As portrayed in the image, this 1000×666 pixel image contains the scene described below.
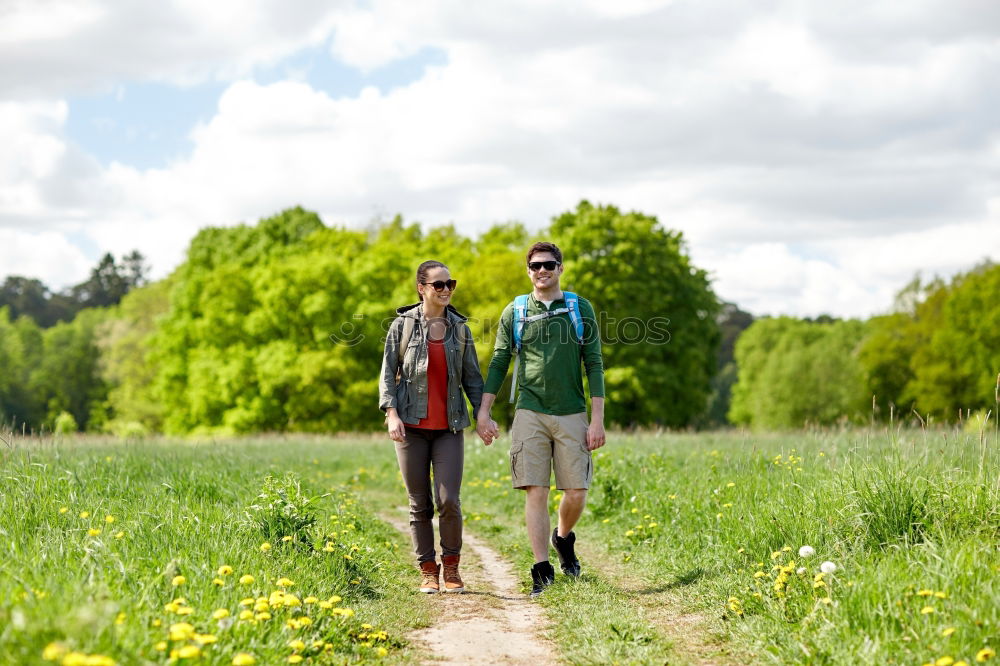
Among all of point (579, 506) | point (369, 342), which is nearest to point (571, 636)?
point (579, 506)

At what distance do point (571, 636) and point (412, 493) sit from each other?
6.48 ft

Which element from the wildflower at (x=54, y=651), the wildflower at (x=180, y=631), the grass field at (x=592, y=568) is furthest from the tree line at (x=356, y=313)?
the wildflower at (x=54, y=651)

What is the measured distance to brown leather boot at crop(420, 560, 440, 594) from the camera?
661 cm

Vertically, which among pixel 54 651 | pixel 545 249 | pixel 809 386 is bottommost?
pixel 809 386

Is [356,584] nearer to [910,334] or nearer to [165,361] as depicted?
[165,361]

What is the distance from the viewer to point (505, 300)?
117 feet

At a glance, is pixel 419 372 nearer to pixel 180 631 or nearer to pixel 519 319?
pixel 519 319

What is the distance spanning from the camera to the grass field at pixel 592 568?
3.96m

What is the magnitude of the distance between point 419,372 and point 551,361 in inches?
38.7

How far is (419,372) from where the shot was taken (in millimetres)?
6590

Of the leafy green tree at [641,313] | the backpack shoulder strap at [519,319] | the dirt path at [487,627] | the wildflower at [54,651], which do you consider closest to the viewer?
the wildflower at [54,651]

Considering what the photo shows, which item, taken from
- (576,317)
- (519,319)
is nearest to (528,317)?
(519,319)

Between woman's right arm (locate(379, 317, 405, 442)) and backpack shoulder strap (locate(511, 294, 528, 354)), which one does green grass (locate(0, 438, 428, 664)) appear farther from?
backpack shoulder strap (locate(511, 294, 528, 354))

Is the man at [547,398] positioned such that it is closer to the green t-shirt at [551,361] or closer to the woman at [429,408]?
the green t-shirt at [551,361]
